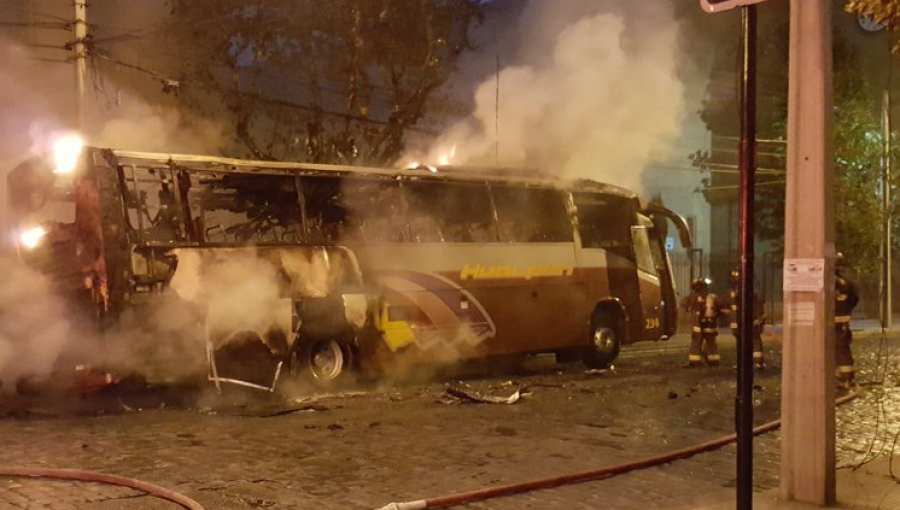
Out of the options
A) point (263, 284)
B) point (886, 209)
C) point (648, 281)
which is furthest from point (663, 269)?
point (886, 209)

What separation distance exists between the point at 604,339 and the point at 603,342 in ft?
0.21

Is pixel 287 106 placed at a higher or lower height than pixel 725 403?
higher

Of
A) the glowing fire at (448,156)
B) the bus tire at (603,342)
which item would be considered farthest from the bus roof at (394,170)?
the glowing fire at (448,156)

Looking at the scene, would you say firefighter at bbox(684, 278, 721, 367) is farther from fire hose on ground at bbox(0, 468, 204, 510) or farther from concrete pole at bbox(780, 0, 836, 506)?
fire hose on ground at bbox(0, 468, 204, 510)

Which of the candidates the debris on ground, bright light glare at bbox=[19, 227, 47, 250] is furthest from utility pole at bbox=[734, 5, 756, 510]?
bright light glare at bbox=[19, 227, 47, 250]

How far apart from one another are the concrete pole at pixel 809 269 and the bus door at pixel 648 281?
9988 millimetres

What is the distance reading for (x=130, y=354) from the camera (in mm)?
10414

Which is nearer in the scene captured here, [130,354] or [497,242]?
[130,354]

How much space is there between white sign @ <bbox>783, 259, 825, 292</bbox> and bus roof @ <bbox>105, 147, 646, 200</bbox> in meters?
7.31

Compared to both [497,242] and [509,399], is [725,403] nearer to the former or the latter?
[509,399]

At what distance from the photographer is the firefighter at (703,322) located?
591 inches

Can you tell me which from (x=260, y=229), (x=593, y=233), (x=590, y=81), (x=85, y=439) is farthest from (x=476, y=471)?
(x=590, y=81)

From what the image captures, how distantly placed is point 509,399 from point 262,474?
15.6 feet

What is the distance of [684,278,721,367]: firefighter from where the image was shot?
15000 millimetres
